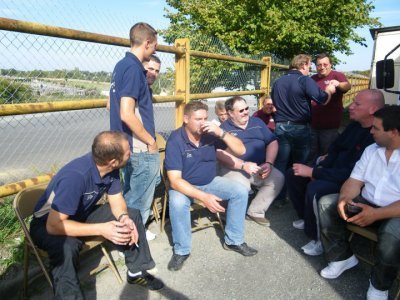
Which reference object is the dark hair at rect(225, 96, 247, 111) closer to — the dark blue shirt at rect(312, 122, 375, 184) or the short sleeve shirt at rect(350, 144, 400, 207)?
the dark blue shirt at rect(312, 122, 375, 184)

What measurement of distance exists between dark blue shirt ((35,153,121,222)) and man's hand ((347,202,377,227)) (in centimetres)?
195

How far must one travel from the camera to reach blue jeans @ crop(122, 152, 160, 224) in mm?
3084

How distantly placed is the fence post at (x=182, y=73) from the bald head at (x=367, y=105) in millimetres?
1991

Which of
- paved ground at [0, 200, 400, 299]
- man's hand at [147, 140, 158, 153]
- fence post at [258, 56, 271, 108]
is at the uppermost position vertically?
fence post at [258, 56, 271, 108]

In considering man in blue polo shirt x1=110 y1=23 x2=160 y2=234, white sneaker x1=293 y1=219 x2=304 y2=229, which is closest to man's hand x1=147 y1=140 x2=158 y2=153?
man in blue polo shirt x1=110 y1=23 x2=160 y2=234

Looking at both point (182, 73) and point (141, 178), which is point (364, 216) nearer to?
point (141, 178)

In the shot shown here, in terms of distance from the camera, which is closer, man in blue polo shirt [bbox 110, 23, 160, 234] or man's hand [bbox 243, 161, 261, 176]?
man in blue polo shirt [bbox 110, 23, 160, 234]

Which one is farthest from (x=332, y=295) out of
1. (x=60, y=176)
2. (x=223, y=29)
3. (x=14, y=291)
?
(x=223, y=29)

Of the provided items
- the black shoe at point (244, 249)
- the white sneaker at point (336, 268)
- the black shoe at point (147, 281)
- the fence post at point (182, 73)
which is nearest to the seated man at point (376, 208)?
the white sneaker at point (336, 268)

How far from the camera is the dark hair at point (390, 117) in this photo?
258cm

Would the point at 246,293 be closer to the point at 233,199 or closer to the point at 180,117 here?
the point at 233,199

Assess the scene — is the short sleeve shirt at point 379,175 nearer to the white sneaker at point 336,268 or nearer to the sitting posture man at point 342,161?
the sitting posture man at point 342,161

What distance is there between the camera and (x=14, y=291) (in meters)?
2.65

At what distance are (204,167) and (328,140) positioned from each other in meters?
2.50
